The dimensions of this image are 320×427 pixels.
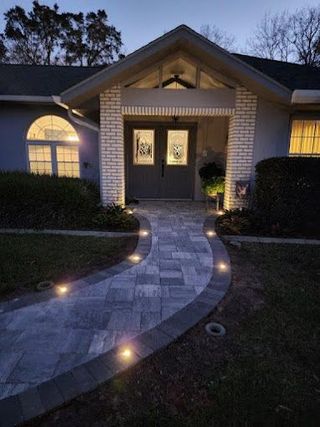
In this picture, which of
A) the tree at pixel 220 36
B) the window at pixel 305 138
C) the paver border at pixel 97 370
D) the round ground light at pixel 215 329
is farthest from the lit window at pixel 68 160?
the tree at pixel 220 36

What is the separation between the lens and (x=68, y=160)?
8117 mm

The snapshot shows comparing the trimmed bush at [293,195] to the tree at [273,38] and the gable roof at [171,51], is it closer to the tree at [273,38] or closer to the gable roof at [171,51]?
the gable roof at [171,51]

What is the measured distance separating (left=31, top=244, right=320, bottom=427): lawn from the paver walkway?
1.21 feet

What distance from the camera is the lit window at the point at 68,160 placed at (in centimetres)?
804

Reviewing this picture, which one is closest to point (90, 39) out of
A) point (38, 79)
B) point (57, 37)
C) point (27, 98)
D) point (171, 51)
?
point (57, 37)

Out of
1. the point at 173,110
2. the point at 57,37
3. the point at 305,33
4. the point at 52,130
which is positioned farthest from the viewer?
the point at 305,33

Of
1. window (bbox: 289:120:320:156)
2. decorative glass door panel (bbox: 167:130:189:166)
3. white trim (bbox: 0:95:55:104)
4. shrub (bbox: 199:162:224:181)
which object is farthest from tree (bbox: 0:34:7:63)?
window (bbox: 289:120:320:156)

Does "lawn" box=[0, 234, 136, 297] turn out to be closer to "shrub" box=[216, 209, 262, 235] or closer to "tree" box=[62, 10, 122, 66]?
"shrub" box=[216, 209, 262, 235]

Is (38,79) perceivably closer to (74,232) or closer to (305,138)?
(74,232)

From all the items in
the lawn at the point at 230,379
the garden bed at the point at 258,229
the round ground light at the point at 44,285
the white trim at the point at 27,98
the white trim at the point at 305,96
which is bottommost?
the lawn at the point at 230,379

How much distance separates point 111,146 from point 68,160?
2520 millimetres

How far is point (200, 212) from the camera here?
7094mm

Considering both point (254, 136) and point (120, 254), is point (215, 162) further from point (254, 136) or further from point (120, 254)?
point (120, 254)

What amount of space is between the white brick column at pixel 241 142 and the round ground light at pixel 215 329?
4270 millimetres
